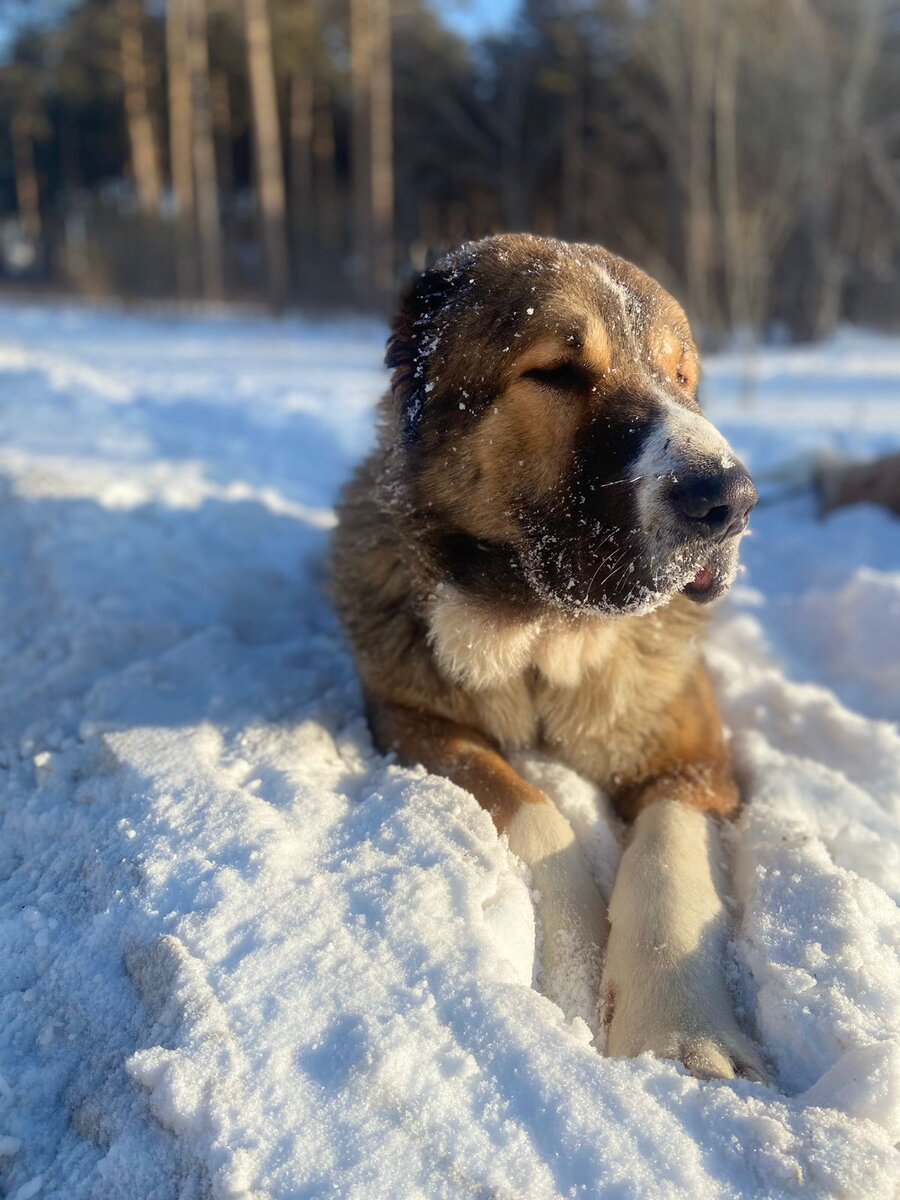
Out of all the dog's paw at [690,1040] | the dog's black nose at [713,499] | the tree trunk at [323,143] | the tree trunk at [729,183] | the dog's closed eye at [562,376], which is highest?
the tree trunk at [323,143]

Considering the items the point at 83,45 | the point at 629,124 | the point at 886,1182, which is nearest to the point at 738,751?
the point at 886,1182

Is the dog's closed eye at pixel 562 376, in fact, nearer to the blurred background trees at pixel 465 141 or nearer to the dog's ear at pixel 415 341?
the dog's ear at pixel 415 341

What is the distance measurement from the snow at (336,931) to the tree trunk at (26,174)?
41479 mm

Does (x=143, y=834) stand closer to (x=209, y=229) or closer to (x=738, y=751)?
(x=738, y=751)

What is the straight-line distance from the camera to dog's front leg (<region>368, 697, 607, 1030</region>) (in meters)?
2.02

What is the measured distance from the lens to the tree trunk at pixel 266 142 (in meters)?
20.2

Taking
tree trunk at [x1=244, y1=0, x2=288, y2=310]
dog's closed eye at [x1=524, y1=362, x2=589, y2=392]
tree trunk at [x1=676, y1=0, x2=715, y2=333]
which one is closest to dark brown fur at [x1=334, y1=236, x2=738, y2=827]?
dog's closed eye at [x1=524, y1=362, x2=589, y2=392]

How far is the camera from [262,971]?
1.73 metres

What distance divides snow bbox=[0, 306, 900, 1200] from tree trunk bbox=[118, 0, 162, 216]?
89.9ft

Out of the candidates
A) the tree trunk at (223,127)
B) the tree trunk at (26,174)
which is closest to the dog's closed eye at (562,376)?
the tree trunk at (223,127)

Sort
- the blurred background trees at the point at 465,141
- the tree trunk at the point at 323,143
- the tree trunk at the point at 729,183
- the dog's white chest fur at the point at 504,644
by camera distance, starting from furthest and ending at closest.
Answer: the tree trunk at the point at 323,143 < the blurred background trees at the point at 465,141 < the tree trunk at the point at 729,183 < the dog's white chest fur at the point at 504,644

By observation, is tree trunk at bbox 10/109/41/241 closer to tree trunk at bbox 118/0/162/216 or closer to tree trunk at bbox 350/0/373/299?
tree trunk at bbox 118/0/162/216

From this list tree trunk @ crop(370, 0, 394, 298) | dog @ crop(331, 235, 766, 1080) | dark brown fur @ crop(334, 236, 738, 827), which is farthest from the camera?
tree trunk @ crop(370, 0, 394, 298)

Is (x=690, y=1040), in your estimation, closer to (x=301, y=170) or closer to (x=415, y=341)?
(x=415, y=341)
